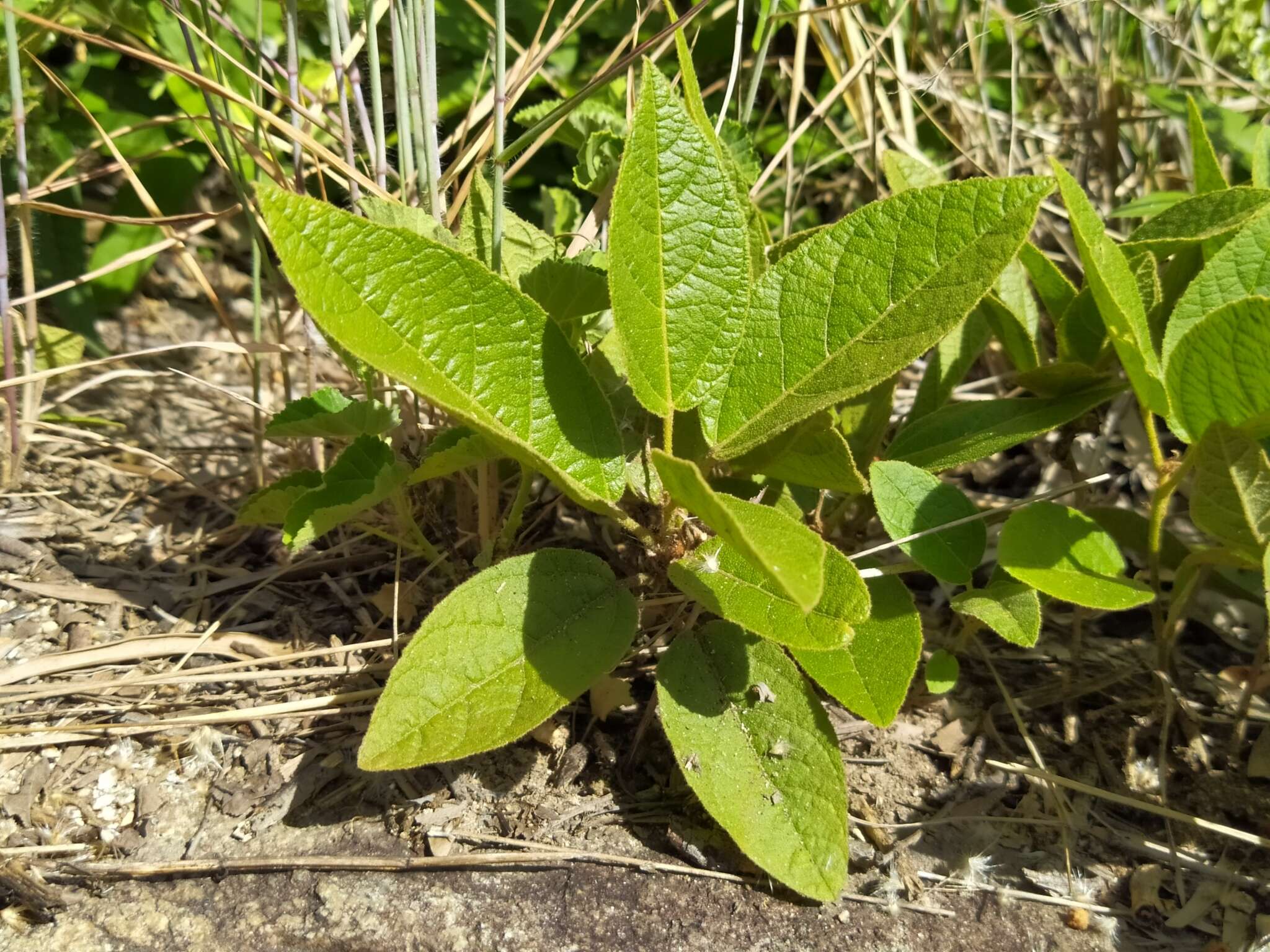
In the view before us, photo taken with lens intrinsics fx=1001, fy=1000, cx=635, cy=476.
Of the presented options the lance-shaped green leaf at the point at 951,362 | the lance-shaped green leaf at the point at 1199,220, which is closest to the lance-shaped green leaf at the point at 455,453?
the lance-shaped green leaf at the point at 951,362

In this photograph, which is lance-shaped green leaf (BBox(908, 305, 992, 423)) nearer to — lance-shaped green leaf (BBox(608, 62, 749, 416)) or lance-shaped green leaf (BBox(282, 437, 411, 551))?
lance-shaped green leaf (BBox(608, 62, 749, 416))

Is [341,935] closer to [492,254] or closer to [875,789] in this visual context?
[875,789]

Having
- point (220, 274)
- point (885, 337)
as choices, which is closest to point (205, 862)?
point (885, 337)

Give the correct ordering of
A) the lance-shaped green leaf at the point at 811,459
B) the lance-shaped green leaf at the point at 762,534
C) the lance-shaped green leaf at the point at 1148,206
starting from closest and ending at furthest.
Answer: the lance-shaped green leaf at the point at 762,534
the lance-shaped green leaf at the point at 811,459
the lance-shaped green leaf at the point at 1148,206

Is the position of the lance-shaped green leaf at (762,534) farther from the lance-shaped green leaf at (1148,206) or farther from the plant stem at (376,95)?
the lance-shaped green leaf at (1148,206)

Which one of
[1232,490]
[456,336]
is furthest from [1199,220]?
[456,336]

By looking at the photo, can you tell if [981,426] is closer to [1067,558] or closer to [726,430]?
[1067,558]

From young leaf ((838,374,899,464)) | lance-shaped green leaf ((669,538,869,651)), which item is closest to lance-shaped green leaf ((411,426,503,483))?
lance-shaped green leaf ((669,538,869,651))
